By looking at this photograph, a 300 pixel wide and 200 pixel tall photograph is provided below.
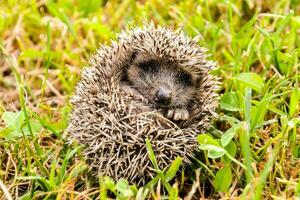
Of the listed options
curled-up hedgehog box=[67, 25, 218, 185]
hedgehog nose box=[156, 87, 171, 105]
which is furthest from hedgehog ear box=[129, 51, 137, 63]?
hedgehog nose box=[156, 87, 171, 105]

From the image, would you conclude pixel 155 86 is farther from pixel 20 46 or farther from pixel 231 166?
pixel 20 46

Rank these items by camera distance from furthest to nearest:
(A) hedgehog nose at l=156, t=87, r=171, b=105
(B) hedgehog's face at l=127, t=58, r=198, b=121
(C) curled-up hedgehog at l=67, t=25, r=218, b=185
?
(B) hedgehog's face at l=127, t=58, r=198, b=121 → (A) hedgehog nose at l=156, t=87, r=171, b=105 → (C) curled-up hedgehog at l=67, t=25, r=218, b=185

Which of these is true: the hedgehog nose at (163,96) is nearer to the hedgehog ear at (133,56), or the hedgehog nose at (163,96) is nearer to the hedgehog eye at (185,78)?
the hedgehog eye at (185,78)

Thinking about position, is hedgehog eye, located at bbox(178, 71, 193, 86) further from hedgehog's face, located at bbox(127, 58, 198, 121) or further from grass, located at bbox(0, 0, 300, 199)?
grass, located at bbox(0, 0, 300, 199)

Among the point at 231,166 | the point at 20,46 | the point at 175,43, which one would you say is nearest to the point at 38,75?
the point at 20,46

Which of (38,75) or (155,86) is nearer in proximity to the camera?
(155,86)

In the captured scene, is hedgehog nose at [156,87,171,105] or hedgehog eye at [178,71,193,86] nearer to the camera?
hedgehog nose at [156,87,171,105]

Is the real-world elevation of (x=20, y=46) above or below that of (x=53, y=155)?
above
